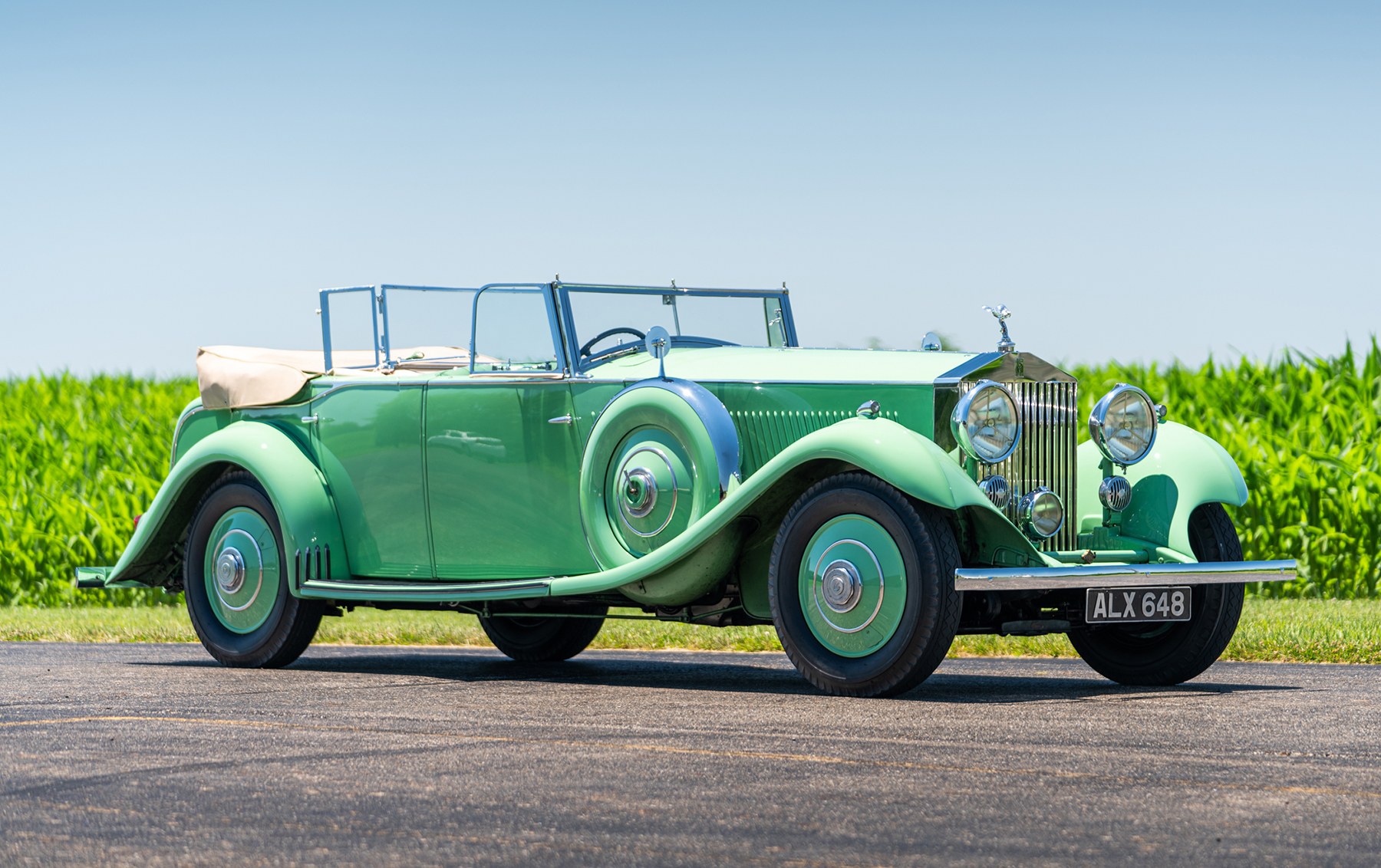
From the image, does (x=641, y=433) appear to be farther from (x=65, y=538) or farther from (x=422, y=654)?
(x=65, y=538)

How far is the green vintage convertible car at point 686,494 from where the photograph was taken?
7121mm

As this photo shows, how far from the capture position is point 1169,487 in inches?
316

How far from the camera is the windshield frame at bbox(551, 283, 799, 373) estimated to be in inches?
344

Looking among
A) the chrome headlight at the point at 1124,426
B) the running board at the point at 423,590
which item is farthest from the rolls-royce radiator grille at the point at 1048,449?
the running board at the point at 423,590

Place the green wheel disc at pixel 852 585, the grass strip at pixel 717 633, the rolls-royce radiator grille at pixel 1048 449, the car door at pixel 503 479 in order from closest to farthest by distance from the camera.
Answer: the green wheel disc at pixel 852 585, the rolls-royce radiator grille at pixel 1048 449, the car door at pixel 503 479, the grass strip at pixel 717 633

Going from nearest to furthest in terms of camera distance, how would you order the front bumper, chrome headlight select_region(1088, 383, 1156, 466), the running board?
the front bumper → chrome headlight select_region(1088, 383, 1156, 466) → the running board

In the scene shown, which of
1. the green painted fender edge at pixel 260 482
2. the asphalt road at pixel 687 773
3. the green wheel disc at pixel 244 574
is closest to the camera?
the asphalt road at pixel 687 773

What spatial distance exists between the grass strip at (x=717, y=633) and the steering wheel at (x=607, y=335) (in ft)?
7.53

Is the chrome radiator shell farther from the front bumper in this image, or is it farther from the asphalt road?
the asphalt road

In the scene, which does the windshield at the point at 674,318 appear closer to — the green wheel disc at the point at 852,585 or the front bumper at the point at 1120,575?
the green wheel disc at the point at 852,585

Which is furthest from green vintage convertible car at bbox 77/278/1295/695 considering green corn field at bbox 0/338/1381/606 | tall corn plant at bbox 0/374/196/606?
tall corn plant at bbox 0/374/196/606

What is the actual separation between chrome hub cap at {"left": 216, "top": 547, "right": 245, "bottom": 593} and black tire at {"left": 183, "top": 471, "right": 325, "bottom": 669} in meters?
0.10

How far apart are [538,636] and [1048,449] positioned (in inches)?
130

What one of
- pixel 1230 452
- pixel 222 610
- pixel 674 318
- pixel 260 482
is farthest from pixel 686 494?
pixel 1230 452
